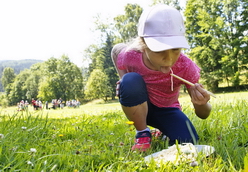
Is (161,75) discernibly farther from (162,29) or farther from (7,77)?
(7,77)

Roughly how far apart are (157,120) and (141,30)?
0.85 m

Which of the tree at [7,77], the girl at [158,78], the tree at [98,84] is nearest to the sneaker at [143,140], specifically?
the girl at [158,78]

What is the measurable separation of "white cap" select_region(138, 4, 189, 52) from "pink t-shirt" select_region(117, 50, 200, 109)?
1.28ft

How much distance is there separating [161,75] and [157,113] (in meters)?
0.37

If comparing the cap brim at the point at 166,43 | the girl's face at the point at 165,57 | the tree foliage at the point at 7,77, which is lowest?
the tree foliage at the point at 7,77

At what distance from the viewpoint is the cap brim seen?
1.43m

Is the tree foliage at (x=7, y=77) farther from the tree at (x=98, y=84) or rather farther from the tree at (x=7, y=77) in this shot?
the tree at (x=98, y=84)

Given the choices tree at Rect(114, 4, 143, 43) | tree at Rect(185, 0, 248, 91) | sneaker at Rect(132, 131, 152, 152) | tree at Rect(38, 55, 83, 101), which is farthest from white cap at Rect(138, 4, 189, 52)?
tree at Rect(38, 55, 83, 101)

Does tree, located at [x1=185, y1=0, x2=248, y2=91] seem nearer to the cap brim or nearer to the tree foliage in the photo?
the cap brim

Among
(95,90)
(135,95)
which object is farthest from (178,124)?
(95,90)

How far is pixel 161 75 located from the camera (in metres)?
1.91

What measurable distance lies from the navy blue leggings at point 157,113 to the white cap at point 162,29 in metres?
0.42

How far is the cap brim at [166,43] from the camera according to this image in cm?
143

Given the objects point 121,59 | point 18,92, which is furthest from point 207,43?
point 18,92
